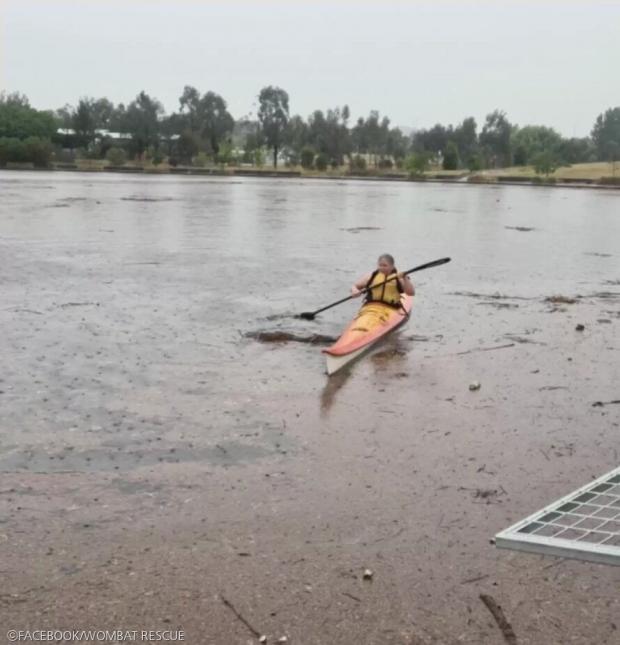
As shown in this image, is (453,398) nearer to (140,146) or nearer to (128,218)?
(128,218)

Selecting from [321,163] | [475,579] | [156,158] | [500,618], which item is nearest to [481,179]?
[321,163]

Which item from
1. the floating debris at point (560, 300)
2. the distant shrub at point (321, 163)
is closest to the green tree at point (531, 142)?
the distant shrub at point (321, 163)

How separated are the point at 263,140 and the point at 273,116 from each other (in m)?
3.22

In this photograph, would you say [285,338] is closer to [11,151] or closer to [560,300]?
[560,300]

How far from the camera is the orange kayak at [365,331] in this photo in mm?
8156

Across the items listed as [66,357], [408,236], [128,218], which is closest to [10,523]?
[66,357]

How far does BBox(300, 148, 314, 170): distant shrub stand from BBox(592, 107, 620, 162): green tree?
53110 mm

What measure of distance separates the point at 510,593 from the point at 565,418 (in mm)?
3092

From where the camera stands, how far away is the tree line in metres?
84.7

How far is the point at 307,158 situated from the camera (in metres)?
84.4

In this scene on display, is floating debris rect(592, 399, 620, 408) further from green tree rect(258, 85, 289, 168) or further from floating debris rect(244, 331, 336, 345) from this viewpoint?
green tree rect(258, 85, 289, 168)

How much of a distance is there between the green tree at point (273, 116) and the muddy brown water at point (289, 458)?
8853 cm

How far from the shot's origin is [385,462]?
568 cm

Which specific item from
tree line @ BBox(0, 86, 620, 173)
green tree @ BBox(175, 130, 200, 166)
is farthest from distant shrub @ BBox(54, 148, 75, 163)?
green tree @ BBox(175, 130, 200, 166)
